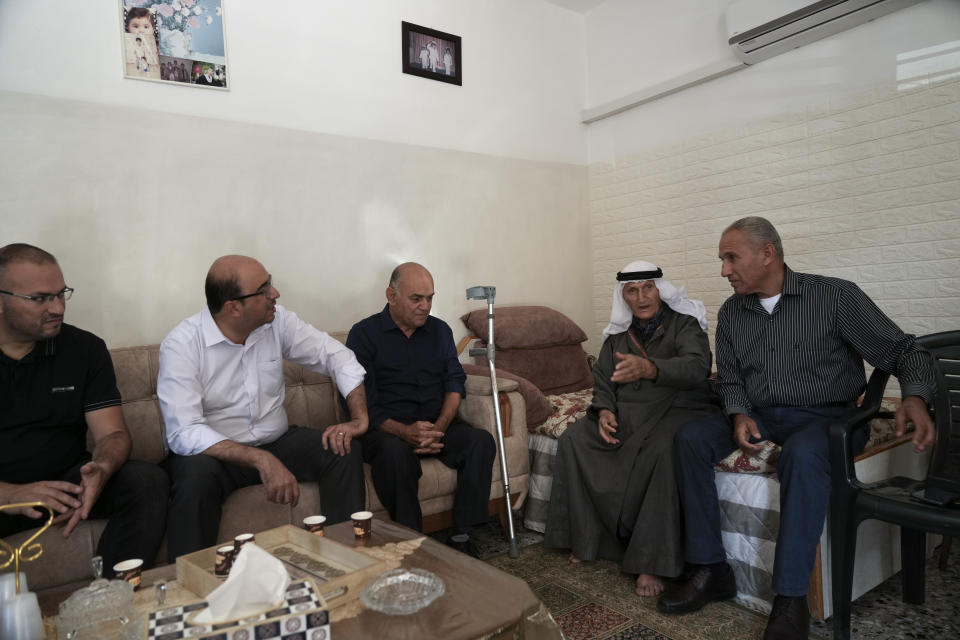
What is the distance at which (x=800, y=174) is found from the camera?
346 centimetres

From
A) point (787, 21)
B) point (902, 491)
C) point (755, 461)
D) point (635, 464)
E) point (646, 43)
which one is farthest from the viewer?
point (646, 43)

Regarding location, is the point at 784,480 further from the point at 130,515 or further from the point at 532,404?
the point at 130,515

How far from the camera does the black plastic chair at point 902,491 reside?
5.83 ft

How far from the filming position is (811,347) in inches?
90.3

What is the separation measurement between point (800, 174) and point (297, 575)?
10.7 feet

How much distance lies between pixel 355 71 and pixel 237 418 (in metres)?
2.05

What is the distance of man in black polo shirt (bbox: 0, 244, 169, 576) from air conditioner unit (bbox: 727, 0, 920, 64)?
11.1 ft

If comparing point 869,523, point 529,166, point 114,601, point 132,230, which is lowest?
point 869,523

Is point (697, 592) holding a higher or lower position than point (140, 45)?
lower

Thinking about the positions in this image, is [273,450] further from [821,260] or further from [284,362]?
[821,260]

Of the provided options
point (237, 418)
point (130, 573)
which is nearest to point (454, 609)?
point (130, 573)

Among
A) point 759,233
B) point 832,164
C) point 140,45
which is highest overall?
point 140,45

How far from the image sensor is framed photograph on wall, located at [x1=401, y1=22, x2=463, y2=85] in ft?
12.1

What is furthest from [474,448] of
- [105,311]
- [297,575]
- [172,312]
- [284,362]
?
[105,311]
